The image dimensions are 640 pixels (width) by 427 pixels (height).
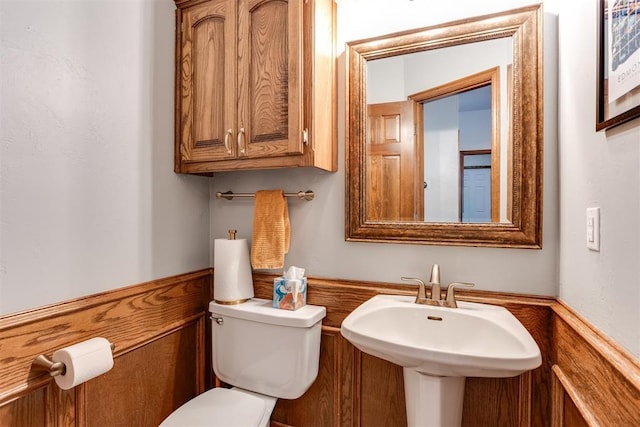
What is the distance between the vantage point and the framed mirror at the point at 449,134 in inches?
47.5

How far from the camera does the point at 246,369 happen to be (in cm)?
143

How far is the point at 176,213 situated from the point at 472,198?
124 centimetres

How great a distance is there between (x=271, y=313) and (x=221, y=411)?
396mm

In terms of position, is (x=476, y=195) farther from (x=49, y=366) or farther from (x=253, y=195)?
(x=49, y=366)

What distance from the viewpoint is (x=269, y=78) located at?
134 centimetres

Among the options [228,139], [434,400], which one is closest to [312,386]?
[434,400]

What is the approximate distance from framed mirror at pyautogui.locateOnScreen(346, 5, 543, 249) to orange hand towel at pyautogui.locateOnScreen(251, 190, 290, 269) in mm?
284

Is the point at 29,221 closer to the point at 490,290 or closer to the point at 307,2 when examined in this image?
the point at 307,2

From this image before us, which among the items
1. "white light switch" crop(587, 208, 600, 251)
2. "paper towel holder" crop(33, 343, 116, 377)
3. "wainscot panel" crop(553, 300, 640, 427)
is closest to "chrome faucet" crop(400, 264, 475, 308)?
"wainscot panel" crop(553, 300, 640, 427)

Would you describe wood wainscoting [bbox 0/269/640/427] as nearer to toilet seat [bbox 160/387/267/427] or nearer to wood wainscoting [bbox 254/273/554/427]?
wood wainscoting [bbox 254/273/554/427]

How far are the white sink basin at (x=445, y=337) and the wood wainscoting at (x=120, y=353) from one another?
2.71 ft

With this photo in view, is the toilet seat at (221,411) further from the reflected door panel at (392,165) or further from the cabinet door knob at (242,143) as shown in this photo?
the cabinet door knob at (242,143)

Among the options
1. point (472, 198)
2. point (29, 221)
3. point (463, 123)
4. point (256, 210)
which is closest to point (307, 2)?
point (463, 123)

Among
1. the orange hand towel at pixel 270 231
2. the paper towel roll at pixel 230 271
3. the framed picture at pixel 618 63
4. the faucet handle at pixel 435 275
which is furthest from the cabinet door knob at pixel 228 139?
the framed picture at pixel 618 63
